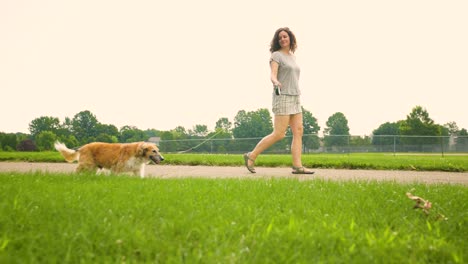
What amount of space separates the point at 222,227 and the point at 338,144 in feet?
86.5

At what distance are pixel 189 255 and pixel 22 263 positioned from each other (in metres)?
0.82

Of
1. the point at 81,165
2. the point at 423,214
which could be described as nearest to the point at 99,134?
the point at 81,165

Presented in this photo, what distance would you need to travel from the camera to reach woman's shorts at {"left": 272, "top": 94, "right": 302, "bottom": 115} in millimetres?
6883

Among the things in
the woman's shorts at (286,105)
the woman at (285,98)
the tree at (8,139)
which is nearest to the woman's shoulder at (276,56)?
the woman at (285,98)

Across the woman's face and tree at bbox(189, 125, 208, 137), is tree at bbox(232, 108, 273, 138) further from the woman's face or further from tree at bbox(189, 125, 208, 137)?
the woman's face

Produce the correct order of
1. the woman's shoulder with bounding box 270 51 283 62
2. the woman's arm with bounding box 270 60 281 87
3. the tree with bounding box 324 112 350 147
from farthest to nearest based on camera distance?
the tree with bounding box 324 112 350 147, the woman's shoulder with bounding box 270 51 283 62, the woman's arm with bounding box 270 60 281 87

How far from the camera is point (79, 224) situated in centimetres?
227

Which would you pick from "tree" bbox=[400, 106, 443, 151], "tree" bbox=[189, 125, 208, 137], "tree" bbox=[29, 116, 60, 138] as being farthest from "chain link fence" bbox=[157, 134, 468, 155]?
"tree" bbox=[189, 125, 208, 137]

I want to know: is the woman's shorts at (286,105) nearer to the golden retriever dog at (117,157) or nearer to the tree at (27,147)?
the golden retriever dog at (117,157)

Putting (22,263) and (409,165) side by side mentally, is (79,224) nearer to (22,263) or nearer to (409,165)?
(22,263)

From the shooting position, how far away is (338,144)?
89.3ft

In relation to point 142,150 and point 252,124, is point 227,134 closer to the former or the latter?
point 252,124

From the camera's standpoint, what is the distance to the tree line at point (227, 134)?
26.6 metres

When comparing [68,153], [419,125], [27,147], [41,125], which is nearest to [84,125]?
[41,125]
